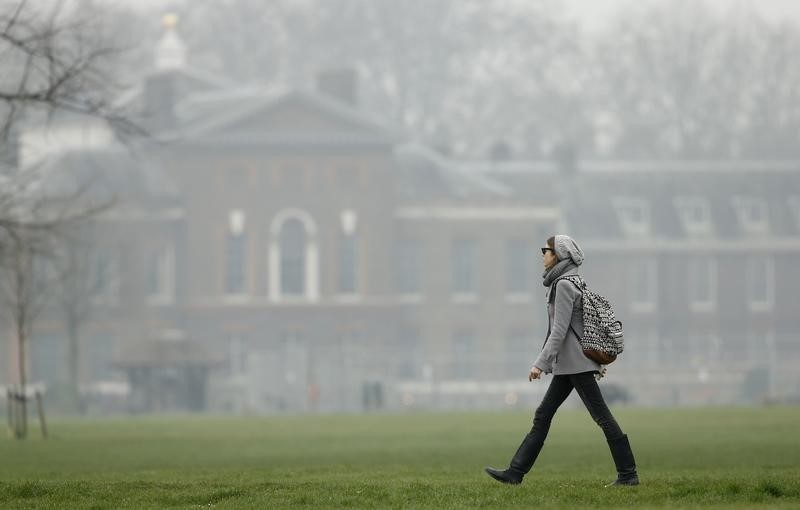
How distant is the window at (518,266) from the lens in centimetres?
8162

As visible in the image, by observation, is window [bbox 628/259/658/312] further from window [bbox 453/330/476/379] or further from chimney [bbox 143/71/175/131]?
chimney [bbox 143/71/175/131]

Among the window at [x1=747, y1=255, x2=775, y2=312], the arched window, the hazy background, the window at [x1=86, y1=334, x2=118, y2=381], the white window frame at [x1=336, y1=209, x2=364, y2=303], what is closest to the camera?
the hazy background

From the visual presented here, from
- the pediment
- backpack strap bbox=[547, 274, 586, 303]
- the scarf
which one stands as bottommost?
backpack strap bbox=[547, 274, 586, 303]

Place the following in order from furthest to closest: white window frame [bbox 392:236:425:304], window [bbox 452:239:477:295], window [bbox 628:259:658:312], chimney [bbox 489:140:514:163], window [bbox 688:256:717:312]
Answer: chimney [bbox 489:140:514:163] < window [bbox 688:256:717:312] < window [bbox 628:259:658:312] < window [bbox 452:239:477:295] < white window frame [bbox 392:236:425:304]

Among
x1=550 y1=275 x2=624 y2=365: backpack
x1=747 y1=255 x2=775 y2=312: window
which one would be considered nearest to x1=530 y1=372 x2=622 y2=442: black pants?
x1=550 y1=275 x2=624 y2=365: backpack

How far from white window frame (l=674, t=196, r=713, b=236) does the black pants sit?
240 ft

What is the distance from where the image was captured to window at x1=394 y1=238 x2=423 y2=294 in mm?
81125

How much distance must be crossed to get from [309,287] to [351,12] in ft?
82.1

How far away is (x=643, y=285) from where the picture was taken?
8588cm

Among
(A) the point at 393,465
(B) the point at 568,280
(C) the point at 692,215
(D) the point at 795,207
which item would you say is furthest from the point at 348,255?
(B) the point at 568,280

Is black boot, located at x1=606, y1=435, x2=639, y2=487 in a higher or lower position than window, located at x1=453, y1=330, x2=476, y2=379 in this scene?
lower

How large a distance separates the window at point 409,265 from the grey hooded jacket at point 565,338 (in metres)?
66.3

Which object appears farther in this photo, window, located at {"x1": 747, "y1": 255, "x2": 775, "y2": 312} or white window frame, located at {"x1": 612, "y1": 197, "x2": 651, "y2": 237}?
white window frame, located at {"x1": 612, "y1": 197, "x2": 651, "y2": 237}

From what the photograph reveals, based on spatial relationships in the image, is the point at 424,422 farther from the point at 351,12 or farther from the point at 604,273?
the point at 351,12
